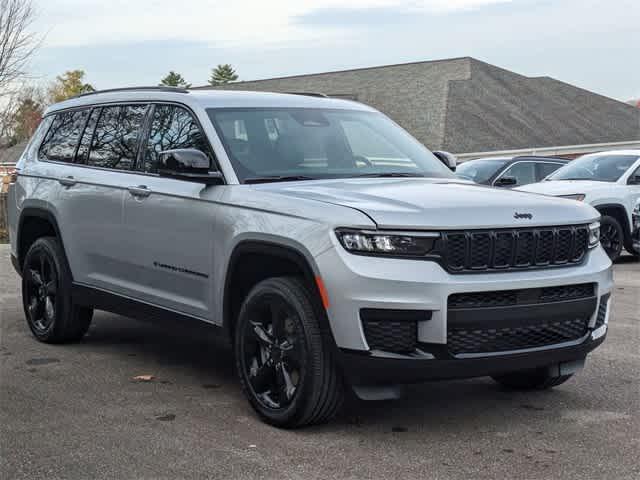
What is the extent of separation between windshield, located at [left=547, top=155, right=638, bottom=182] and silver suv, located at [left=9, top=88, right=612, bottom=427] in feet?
28.2

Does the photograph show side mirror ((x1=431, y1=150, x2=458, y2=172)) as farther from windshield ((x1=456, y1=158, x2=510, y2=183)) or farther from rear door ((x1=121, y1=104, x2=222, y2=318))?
windshield ((x1=456, y1=158, x2=510, y2=183))

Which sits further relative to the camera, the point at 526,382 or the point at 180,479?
the point at 526,382

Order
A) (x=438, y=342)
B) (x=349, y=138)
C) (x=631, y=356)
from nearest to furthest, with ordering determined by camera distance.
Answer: (x=438, y=342), (x=349, y=138), (x=631, y=356)

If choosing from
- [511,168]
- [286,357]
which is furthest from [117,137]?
[511,168]

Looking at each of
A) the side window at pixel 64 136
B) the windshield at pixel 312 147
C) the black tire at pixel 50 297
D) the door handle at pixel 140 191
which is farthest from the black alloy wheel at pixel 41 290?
the windshield at pixel 312 147

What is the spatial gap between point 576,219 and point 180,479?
2.53 metres

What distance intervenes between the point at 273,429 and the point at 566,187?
997 centimetres

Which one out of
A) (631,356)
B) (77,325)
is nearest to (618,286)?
(631,356)

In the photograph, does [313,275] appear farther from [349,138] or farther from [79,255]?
[79,255]

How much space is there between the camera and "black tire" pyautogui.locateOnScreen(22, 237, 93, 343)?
7.80 metres

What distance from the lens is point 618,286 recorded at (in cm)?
1187

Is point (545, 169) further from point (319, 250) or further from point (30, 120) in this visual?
point (30, 120)

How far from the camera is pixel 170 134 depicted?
267 inches

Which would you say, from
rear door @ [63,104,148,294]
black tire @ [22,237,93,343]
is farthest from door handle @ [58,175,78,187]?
black tire @ [22,237,93,343]
